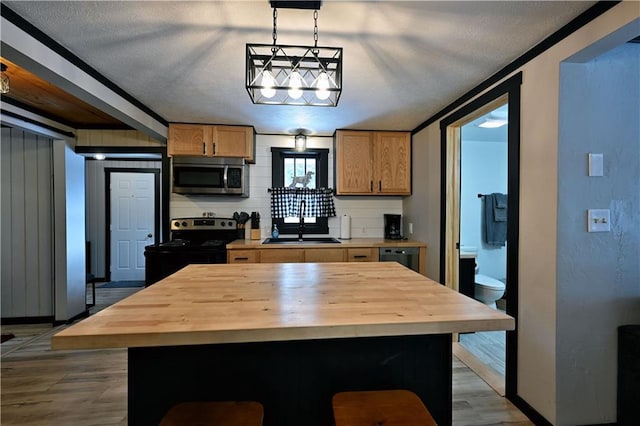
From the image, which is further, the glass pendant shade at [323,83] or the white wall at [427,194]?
the white wall at [427,194]

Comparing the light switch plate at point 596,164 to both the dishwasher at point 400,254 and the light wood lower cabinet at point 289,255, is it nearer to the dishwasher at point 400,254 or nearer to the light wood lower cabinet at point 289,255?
the dishwasher at point 400,254

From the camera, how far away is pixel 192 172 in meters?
3.34

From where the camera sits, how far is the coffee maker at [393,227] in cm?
372

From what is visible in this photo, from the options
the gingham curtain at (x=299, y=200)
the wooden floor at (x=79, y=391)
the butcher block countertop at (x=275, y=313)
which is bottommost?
the wooden floor at (x=79, y=391)

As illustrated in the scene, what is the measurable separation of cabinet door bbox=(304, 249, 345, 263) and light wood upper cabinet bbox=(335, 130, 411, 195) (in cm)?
78

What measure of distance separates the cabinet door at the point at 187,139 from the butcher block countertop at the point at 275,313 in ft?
7.29

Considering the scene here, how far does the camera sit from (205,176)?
3.35 meters

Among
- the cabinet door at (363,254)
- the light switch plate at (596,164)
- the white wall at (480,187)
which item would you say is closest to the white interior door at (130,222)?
the cabinet door at (363,254)

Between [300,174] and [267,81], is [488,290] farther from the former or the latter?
[267,81]

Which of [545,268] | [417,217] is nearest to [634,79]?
[545,268]

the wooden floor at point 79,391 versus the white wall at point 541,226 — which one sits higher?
the white wall at point 541,226

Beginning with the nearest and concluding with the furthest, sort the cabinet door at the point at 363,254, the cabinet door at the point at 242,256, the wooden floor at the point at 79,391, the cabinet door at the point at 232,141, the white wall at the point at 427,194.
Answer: the wooden floor at the point at 79,391 → the white wall at the point at 427,194 → the cabinet door at the point at 242,256 → the cabinet door at the point at 363,254 → the cabinet door at the point at 232,141

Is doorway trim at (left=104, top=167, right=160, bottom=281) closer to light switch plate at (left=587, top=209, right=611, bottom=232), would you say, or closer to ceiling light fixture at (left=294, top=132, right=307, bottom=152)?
ceiling light fixture at (left=294, top=132, right=307, bottom=152)

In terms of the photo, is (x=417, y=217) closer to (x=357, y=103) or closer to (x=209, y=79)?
(x=357, y=103)
